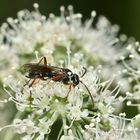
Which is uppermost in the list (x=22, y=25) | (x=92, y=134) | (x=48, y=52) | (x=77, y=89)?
(x=22, y=25)

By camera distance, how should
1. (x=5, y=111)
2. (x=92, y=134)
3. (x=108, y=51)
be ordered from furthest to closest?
(x=108, y=51)
(x=5, y=111)
(x=92, y=134)

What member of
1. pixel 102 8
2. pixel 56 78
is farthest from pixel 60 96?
pixel 102 8

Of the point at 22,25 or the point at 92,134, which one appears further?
the point at 22,25

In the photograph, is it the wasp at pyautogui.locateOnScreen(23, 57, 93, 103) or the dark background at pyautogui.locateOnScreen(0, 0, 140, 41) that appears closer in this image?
the wasp at pyautogui.locateOnScreen(23, 57, 93, 103)

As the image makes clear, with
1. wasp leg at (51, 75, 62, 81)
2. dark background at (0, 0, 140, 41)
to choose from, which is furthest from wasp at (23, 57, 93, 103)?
dark background at (0, 0, 140, 41)

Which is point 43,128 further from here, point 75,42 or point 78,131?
point 75,42

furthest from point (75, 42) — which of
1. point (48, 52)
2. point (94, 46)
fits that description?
point (48, 52)

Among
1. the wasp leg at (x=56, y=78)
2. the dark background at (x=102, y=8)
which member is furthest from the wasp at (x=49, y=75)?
the dark background at (x=102, y=8)

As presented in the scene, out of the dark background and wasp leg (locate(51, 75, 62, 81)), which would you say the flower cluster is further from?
the dark background
